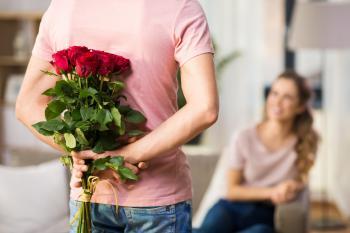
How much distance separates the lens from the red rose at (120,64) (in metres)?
1.42

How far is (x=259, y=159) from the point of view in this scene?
329 cm

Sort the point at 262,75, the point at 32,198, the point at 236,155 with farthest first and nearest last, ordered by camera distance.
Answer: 1. the point at 262,75
2. the point at 236,155
3. the point at 32,198

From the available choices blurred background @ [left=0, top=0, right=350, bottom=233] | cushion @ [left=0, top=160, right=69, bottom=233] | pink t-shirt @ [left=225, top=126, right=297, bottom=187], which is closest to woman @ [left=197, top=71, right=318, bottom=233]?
pink t-shirt @ [left=225, top=126, right=297, bottom=187]

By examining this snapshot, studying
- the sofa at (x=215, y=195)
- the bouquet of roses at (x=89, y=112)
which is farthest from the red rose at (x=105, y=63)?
the sofa at (x=215, y=195)

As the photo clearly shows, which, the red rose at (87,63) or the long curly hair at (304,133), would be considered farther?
the long curly hair at (304,133)

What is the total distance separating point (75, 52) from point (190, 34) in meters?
0.23

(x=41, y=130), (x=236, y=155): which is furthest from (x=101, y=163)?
(x=236, y=155)

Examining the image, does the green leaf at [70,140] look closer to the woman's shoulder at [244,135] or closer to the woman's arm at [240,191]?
the woman's arm at [240,191]

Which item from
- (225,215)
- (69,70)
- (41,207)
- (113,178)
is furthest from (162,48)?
(225,215)

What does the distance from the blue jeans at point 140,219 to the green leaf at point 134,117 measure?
0.18 m

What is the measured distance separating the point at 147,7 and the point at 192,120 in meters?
0.24

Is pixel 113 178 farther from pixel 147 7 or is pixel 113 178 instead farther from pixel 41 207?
pixel 41 207

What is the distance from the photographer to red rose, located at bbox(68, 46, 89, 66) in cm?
141

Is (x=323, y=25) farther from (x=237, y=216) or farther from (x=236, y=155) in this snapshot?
(x=237, y=216)
